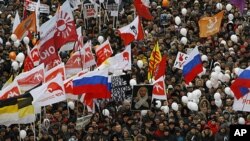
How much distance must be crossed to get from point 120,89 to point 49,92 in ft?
6.01

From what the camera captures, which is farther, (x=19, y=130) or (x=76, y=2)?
(x=76, y=2)

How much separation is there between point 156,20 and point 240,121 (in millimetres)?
8051

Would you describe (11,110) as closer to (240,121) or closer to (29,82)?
(29,82)

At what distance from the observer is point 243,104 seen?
16.1m

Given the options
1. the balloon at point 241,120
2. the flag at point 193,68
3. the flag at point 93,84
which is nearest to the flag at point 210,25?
the flag at point 193,68

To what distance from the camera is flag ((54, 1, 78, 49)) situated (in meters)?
18.5

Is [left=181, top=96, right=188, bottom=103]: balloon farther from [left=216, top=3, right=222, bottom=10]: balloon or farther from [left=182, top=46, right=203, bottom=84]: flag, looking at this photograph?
[left=216, top=3, right=222, bottom=10]: balloon

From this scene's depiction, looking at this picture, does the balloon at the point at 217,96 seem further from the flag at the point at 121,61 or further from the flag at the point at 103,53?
the flag at the point at 103,53

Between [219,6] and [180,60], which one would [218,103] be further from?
[219,6]

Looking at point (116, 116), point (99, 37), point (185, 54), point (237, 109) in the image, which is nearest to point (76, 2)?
point (99, 37)

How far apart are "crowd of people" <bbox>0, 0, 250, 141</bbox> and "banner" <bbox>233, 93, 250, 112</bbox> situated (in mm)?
524

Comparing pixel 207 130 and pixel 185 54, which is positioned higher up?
pixel 185 54

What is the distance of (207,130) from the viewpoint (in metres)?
15.9

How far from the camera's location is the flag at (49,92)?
49.2 feet
